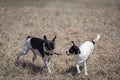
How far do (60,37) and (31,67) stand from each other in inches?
192

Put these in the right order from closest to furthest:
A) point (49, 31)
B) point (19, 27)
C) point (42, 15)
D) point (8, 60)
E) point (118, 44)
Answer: point (8, 60), point (118, 44), point (49, 31), point (19, 27), point (42, 15)

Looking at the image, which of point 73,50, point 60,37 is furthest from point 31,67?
point 60,37

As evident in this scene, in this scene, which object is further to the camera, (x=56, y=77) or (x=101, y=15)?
(x=101, y=15)

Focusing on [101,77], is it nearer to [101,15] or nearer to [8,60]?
[8,60]

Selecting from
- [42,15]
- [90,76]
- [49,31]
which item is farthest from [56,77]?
[42,15]

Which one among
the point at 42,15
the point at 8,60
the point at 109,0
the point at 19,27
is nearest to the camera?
the point at 8,60

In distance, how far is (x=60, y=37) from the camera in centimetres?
1484

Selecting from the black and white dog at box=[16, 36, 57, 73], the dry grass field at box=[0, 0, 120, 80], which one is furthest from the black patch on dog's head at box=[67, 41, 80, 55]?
the dry grass field at box=[0, 0, 120, 80]

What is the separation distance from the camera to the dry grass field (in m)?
9.70

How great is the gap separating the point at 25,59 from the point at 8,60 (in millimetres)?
723

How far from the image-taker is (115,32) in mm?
16250

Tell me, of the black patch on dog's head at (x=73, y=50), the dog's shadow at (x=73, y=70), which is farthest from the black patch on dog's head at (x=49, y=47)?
the dog's shadow at (x=73, y=70)

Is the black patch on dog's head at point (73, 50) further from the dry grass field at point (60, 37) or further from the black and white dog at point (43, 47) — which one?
the dry grass field at point (60, 37)

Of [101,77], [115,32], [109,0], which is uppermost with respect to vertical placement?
[109,0]
